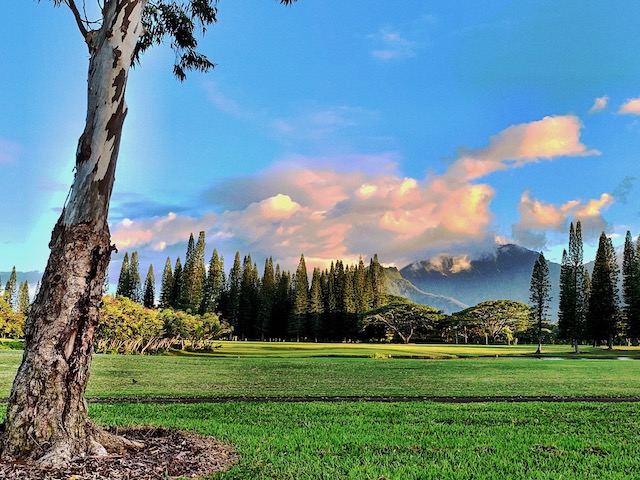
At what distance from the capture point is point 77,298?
4.79 metres

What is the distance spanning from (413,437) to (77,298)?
13.3ft

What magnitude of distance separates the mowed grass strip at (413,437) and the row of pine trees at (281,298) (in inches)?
2292

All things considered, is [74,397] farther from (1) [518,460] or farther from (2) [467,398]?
(2) [467,398]

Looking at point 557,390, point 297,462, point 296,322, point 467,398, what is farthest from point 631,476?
point 296,322

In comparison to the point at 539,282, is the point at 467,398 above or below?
below

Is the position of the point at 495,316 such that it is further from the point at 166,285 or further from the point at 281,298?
the point at 166,285

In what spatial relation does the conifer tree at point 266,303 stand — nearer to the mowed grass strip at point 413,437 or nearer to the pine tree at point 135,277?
the pine tree at point 135,277

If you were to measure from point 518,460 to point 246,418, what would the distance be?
403cm

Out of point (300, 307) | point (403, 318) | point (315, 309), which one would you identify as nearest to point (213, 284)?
point (300, 307)

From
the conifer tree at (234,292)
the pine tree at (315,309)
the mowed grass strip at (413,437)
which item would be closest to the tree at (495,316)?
the pine tree at (315,309)

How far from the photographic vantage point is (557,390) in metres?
12.4

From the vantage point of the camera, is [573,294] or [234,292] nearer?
[573,294]

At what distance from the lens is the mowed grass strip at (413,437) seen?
14.7ft

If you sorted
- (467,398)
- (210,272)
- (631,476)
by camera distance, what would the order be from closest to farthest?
(631,476) → (467,398) → (210,272)
